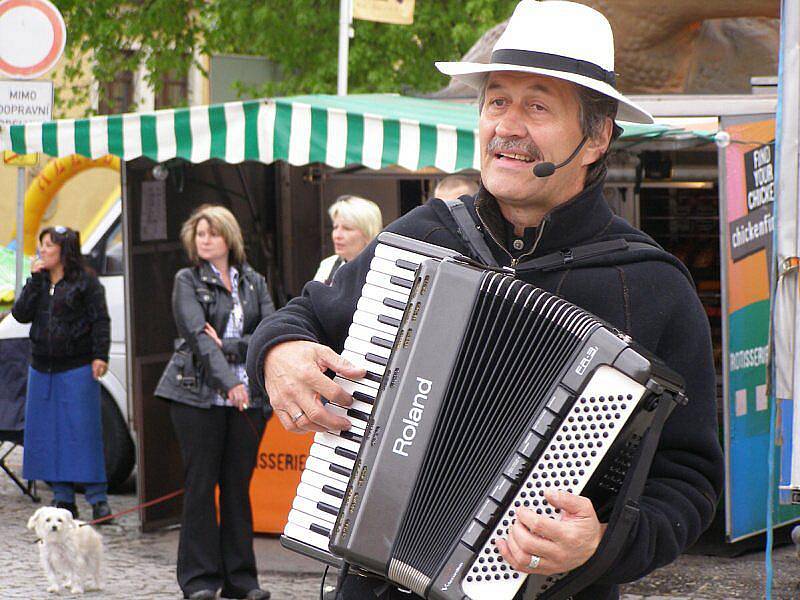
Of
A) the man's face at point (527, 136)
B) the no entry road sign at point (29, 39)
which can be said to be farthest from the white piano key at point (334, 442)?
the no entry road sign at point (29, 39)

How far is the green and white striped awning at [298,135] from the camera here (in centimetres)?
696

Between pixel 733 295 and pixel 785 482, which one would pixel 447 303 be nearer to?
pixel 785 482

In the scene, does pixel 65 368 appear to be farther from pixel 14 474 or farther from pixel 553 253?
pixel 553 253

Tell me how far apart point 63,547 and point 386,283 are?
4.82 metres

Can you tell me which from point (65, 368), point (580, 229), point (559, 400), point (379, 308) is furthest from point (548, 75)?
point (65, 368)

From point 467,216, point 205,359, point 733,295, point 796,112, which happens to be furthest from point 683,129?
point 467,216

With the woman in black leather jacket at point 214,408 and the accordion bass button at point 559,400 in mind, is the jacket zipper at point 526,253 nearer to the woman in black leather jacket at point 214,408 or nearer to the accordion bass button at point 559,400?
the accordion bass button at point 559,400

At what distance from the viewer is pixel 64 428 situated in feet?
27.8

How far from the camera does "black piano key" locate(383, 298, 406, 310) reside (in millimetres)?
2496

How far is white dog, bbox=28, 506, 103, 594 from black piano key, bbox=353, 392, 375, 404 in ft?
15.5

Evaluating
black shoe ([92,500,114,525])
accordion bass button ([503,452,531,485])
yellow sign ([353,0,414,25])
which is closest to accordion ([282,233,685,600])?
accordion bass button ([503,452,531,485])

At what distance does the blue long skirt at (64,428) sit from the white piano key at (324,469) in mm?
6167

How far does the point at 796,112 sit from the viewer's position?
4.76 meters

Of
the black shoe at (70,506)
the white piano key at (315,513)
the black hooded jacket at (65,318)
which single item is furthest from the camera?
the black shoe at (70,506)
